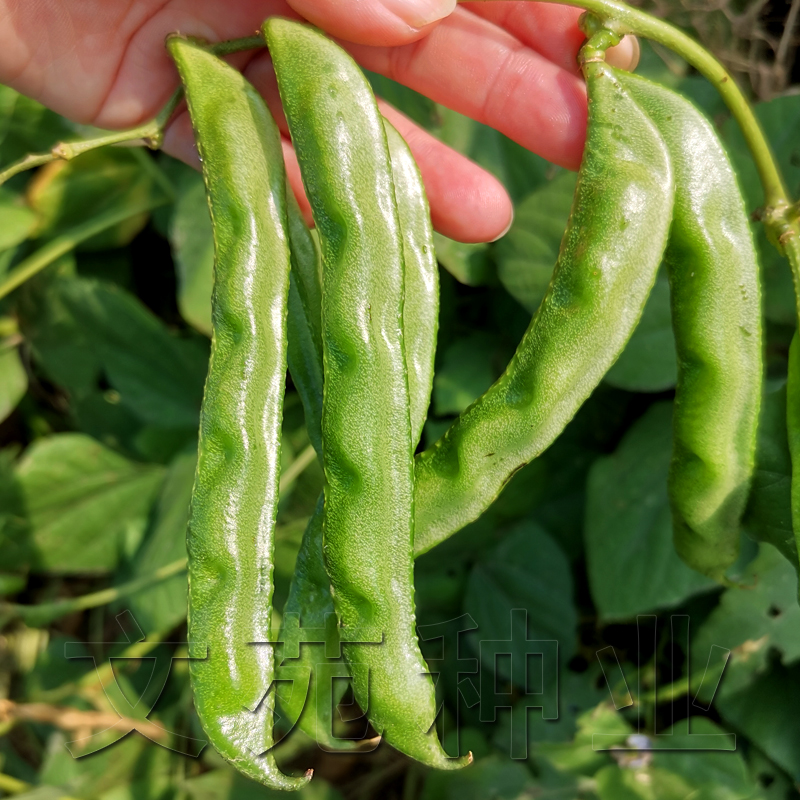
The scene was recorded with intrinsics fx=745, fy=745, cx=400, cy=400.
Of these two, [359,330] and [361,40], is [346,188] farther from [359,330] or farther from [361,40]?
[361,40]

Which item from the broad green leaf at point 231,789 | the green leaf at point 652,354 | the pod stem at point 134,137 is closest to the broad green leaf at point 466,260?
the green leaf at point 652,354

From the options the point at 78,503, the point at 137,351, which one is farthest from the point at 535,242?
the point at 78,503

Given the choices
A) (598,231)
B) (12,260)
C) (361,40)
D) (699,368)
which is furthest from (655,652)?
(12,260)

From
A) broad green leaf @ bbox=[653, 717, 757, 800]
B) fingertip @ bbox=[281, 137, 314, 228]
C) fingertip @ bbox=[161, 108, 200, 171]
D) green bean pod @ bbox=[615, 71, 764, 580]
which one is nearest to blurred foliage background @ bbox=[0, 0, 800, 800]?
broad green leaf @ bbox=[653, 717, 757, 800]

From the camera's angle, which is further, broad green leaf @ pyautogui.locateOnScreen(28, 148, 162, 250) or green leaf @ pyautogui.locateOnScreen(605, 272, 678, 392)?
broad green leaf @ pyautogui.locateOnScreen(28, 148, 162, 250)

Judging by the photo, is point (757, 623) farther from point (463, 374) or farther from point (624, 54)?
point (624, 54)

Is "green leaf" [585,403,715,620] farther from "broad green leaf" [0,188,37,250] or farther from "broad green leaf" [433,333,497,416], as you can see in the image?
"broad green leaf" [0,188,37,250]

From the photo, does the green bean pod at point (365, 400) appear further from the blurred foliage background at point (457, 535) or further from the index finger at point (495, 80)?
the blurred foliage background at point (457, 535)
